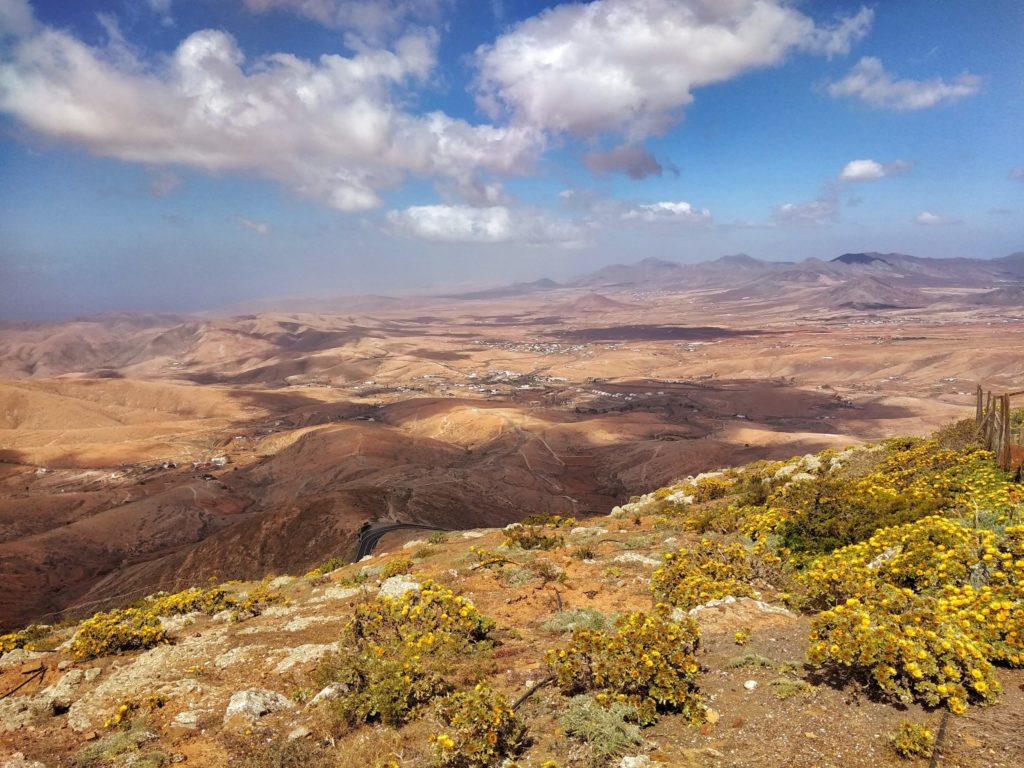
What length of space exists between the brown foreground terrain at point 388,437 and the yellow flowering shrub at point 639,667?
96.2 feet

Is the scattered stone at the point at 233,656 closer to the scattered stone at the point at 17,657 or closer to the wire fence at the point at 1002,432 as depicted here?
the scattered stone at the point at 17,657

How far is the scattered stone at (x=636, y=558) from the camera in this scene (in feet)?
35.3

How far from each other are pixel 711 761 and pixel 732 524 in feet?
26.7

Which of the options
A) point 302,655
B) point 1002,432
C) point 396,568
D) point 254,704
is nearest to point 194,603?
point 396,568

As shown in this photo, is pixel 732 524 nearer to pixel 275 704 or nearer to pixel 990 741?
pixel 990 741

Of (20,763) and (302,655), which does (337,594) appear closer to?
(302,655)

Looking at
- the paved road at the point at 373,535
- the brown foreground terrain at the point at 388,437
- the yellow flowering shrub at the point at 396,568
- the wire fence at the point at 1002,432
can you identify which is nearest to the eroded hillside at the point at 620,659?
the wire fence at the point at 1002,432

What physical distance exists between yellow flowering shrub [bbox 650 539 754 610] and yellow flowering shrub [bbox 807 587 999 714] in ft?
8.14

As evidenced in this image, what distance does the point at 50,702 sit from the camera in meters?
7.30

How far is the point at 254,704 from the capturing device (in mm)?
6613

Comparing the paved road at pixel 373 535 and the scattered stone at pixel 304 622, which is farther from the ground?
the scattered stone at pixel 304 622

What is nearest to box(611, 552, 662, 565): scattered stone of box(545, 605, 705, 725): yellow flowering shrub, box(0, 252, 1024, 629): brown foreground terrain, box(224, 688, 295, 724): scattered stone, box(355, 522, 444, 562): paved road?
box(545, 605, 705, 725): yellow flowering shrub

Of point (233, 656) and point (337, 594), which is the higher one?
point (233, 656)

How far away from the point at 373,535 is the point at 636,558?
26.0 meters
